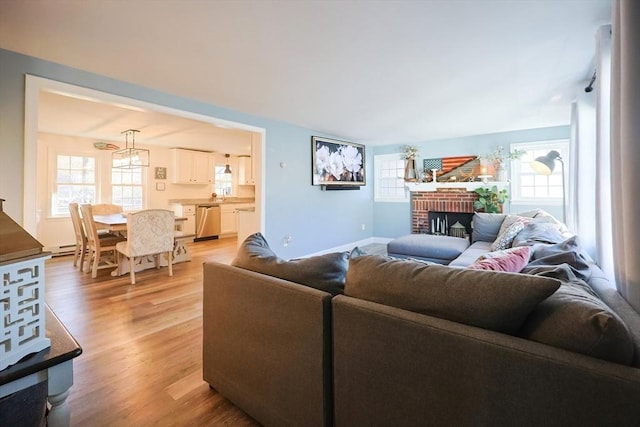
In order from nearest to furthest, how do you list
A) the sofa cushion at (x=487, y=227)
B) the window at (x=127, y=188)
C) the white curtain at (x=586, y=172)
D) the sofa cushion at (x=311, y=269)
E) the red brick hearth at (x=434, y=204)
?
the sofa cushion at (x=311, y=269) < the white curtain at (x=586, y=172) < the sofa cushion at (x=487, y=227) < the red brick hearth at (x=434, y=204) < the window at (x=127, y=188)

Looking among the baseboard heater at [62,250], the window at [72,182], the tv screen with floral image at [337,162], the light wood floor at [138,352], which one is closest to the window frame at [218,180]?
the window at [72,182]

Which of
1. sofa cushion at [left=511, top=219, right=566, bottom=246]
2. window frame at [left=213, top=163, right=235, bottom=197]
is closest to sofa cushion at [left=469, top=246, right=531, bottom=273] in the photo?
sofa cushion at [left=511, top=219, right=566, bottom=246]

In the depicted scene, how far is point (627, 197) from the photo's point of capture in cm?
122

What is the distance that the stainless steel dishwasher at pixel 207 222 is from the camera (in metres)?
7.33

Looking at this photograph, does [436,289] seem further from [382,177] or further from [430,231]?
[382,177]

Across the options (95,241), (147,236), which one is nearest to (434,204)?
(147,236)

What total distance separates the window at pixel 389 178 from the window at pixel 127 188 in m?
5.47

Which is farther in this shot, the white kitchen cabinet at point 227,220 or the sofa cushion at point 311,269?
the white kitchen cabinet at point 227,220

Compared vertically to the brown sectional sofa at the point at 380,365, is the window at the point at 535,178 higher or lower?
higher

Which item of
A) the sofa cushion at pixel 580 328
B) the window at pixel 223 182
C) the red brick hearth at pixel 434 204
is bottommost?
the sofa cushion at pixel 580 328

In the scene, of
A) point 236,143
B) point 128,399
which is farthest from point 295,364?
point 236,143

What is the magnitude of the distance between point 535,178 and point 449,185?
4.67 feet

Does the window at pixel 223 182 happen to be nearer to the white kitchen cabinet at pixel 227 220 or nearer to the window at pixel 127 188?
the white kitchen cabinet at pixel 227 220

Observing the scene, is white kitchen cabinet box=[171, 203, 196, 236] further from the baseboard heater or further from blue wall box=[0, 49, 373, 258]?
blue wall box=[0, 49, 373, 258]
